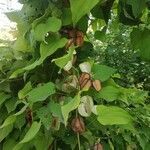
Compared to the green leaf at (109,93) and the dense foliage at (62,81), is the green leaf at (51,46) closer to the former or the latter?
the dense foliage at (62,81)

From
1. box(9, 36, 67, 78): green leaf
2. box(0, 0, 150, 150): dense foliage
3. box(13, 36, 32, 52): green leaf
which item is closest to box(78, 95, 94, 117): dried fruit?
box(0, 0, 150, 150): dense foliage

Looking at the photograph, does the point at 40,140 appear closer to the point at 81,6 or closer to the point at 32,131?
the point at 32,131

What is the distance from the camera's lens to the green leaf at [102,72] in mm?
810

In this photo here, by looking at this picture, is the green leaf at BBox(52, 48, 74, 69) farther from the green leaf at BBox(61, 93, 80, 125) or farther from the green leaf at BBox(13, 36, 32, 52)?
the green leaf at BBox(13, 36, 32, 52)

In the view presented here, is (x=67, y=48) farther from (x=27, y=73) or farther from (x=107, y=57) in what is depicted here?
(x=107, y=57)

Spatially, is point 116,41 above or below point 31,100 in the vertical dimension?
below

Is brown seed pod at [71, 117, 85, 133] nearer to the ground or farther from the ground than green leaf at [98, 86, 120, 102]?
nearer to the ground

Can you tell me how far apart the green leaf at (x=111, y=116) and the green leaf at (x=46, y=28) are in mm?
174

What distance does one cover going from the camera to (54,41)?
82 centimetres

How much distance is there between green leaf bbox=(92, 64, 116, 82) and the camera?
0.81m

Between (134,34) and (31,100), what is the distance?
1.05ft

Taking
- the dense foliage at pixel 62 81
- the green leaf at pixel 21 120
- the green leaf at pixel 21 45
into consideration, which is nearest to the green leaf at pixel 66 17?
the dense foliage at pixel 62 81

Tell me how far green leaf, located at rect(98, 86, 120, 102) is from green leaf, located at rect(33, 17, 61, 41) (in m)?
0.15

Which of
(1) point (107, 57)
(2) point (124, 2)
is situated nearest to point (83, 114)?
(2) point (124, 2)
